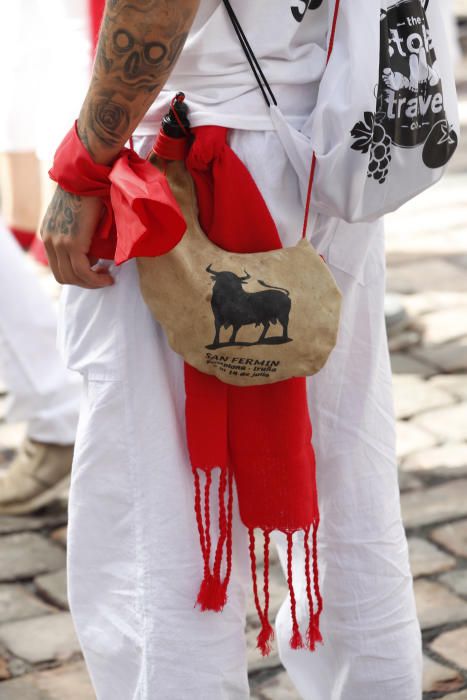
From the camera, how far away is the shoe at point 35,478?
2.90 m

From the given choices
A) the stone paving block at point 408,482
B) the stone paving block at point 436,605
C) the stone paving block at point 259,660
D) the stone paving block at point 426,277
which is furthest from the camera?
the stone paving block at point 426,277

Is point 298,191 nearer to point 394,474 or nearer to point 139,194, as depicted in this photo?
point 139,194

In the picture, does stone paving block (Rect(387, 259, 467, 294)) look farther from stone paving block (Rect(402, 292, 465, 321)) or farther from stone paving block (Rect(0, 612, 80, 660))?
stone paving block (Rect(0, 612, 80, 660))

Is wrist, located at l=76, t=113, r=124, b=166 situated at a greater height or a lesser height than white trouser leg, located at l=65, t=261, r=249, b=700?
greater

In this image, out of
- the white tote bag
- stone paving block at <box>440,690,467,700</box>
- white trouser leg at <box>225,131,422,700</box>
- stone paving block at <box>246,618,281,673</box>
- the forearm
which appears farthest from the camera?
stone paving block at <box>246,618,281,673</box>

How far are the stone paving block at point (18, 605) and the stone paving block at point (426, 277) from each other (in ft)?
7.55

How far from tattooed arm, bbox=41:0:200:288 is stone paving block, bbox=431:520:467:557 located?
1.45 m

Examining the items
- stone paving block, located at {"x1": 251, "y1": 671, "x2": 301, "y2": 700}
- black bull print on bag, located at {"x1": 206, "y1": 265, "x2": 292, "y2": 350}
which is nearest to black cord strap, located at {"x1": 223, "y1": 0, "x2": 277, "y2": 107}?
black bull print on bag, located at {"x1": 206, "y1": 265, "x2": 292, "y2": 350}

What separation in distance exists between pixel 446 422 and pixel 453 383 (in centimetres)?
31

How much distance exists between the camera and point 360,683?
70.2 inches

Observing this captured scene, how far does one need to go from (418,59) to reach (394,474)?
0.64m

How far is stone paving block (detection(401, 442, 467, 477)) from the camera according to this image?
3.10m

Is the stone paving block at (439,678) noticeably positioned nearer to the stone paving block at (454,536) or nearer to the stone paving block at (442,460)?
the stone paving block at (454,536)

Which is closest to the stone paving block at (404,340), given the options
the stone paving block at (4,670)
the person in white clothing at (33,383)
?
the person in white clothing at (33,383)
